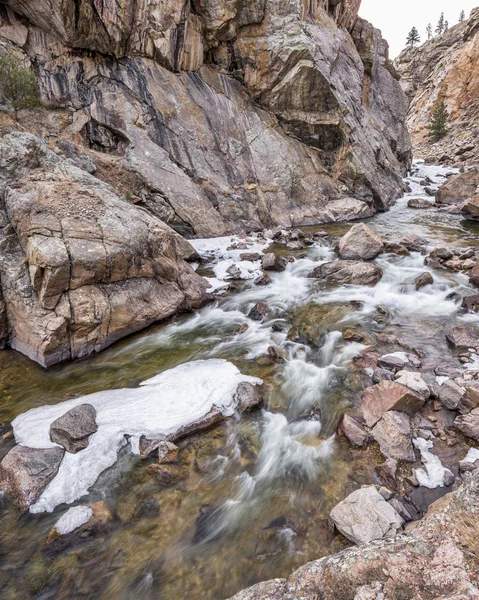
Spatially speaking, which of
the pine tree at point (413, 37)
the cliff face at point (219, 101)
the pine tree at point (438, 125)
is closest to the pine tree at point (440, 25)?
the pine tree at point (413, 37)

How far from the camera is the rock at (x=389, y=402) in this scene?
15.1 feet

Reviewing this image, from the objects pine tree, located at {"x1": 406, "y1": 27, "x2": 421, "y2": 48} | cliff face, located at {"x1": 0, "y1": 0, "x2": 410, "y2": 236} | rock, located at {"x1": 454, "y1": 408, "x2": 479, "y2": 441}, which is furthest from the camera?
pine tree, located at {"x1": 406, "y1": 27, "x2": 421, "y2": 48}

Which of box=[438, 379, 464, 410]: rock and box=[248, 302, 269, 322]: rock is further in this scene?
box=[248, 302, 269, 322]: rock

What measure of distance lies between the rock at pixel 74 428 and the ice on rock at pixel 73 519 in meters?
0.82

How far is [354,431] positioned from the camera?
4.54 m

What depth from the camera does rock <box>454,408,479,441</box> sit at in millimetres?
4309

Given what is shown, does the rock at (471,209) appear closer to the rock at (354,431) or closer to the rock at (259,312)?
the rock at (259,312)

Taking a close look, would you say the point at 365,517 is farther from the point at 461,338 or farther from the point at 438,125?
the point at 438,125

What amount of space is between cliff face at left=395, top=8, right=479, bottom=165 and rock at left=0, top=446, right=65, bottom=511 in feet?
132

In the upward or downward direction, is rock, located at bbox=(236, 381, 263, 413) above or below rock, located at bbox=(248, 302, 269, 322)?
below

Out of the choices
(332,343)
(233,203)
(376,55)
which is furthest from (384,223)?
(376,55)

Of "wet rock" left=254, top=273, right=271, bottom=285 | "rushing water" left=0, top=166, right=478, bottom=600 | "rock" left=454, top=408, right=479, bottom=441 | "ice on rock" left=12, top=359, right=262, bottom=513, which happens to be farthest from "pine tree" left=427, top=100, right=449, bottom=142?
"ice on rock" left=12, top=359, right=262, bottom=513

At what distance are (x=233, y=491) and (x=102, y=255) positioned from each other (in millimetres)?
5274

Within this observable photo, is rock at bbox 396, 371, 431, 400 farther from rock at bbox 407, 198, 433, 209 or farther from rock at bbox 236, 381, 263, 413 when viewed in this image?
rock at bbox 407, 198, 433, 209
